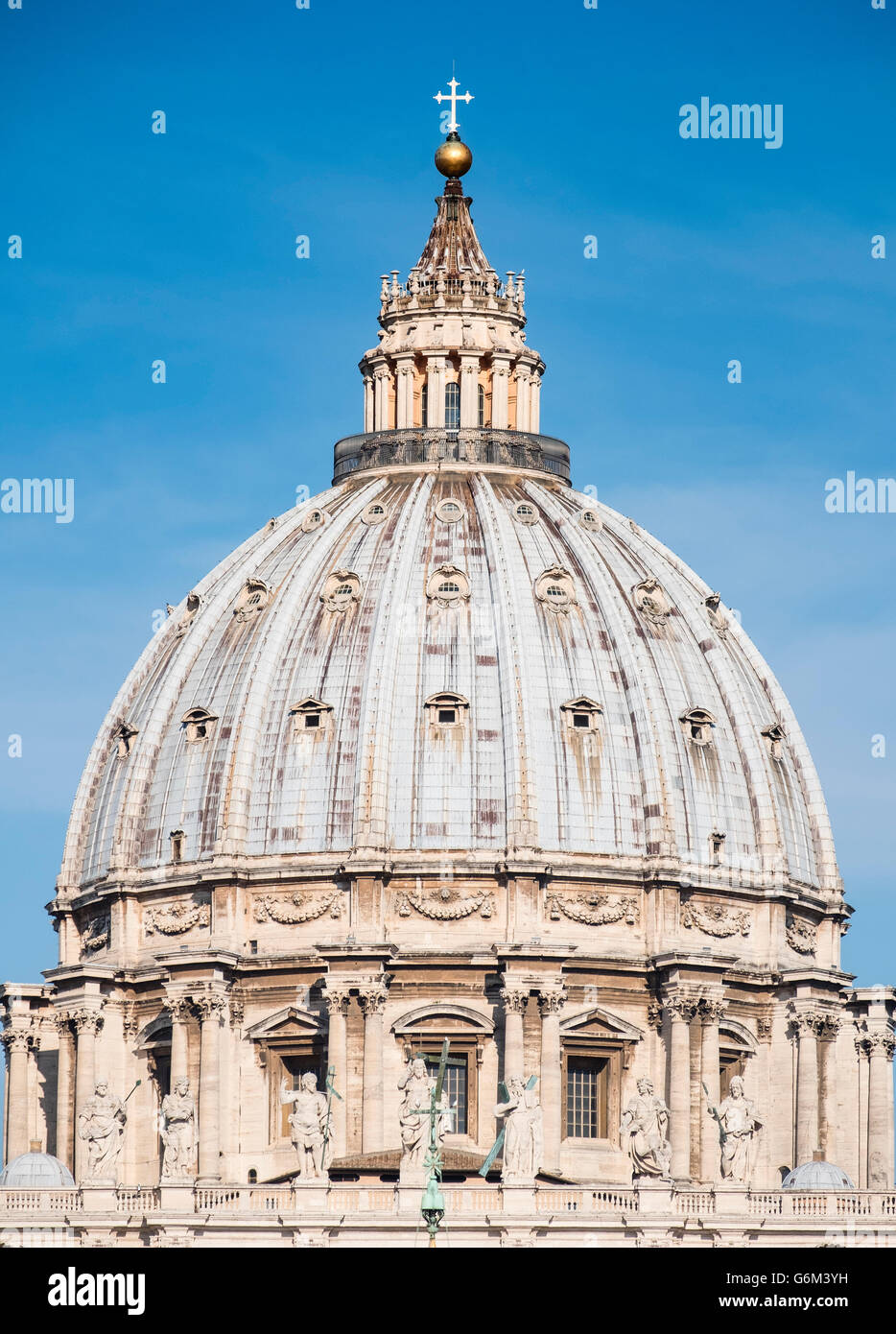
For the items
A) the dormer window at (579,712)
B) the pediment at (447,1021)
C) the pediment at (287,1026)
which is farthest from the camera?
the dormer window at (579,712)

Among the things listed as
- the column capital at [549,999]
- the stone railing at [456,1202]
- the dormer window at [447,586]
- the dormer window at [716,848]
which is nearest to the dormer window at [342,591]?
the dormer window at [447,586]

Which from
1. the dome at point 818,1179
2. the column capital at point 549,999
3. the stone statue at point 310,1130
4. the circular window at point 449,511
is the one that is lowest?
the dome at point 818,1179

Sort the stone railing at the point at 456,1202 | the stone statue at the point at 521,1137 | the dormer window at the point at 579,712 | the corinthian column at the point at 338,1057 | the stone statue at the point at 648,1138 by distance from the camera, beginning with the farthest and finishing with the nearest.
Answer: the dormer window at the point at 579,712 < the corinthian column at the point at 338,1057 < the stone statue at the point at 648,1138 < the stone statue at the point at 521,1137 < the stone railing at the point at 456,1202

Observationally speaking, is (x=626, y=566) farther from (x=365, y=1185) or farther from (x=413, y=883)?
(x=365, y=1185)

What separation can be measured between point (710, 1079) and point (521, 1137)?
45.2 ft

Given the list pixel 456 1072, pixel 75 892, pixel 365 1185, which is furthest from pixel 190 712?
pixel 365 1185

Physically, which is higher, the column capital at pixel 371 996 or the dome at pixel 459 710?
the dome at pixel 459 710

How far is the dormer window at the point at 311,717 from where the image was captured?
121062mm

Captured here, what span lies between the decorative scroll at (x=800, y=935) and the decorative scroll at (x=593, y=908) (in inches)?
251

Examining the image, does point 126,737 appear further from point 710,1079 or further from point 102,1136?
point 710,1079

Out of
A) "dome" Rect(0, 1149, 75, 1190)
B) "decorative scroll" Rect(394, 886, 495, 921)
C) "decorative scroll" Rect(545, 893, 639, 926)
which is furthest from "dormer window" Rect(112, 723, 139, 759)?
"dome" Rect(0, 1149, 75, 1190)

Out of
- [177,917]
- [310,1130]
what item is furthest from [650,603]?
[310,1130]

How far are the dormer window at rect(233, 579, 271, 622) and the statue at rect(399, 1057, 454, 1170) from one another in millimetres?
20660

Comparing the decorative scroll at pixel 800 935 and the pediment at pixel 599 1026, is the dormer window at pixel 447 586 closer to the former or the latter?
the pediment at pixel 599 1026
